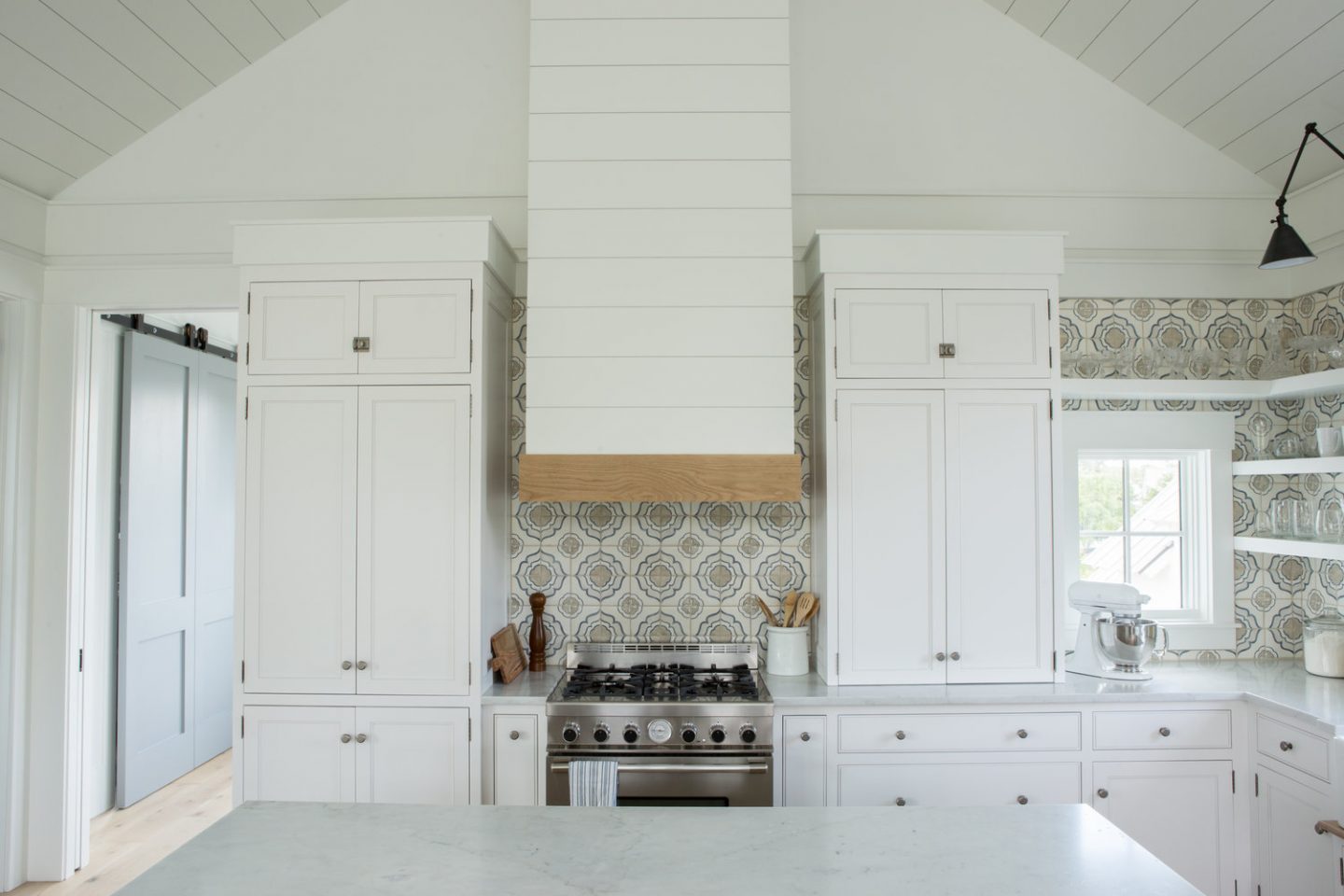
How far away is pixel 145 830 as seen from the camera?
12.1 feet

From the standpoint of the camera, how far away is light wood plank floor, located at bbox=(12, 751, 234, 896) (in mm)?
3178

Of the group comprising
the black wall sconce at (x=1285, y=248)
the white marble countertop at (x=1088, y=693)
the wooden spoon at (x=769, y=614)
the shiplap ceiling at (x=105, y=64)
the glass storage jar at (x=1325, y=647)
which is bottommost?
the white marble countertop at (x=1088, y=693)

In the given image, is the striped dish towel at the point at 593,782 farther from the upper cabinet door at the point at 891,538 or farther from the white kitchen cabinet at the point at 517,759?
the upper cabinet door at the point at 891,538

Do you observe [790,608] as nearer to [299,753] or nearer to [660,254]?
[660,254]

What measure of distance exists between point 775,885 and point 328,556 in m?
1.95

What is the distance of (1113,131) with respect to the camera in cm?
329

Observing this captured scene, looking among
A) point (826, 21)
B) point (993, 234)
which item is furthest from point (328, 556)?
point (826, 21)

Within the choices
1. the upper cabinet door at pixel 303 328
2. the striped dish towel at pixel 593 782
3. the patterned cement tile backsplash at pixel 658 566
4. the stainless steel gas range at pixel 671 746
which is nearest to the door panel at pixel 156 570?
the upper cabinet door at pixel 303 328

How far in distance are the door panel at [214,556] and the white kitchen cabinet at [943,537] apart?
351 cm

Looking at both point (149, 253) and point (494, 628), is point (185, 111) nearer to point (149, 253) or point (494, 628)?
point (149, 253)

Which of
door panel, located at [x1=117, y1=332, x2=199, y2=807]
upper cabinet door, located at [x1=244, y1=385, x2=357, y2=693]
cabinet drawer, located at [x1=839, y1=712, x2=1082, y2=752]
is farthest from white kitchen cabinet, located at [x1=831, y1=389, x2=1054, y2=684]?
door panel, located at [x1=117, y1=332, x2=199, y2=807]

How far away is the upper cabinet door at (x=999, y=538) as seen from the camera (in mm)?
2791

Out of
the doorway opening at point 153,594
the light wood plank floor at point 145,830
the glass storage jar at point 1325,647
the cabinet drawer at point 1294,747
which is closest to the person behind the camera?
the cabinet drawer at point 1294,747

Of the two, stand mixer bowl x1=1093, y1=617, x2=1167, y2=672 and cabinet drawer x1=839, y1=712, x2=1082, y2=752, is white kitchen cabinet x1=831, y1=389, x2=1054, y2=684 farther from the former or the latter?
stand mixer bowl x1=1093, y1=617, x2=1167, y2=672
